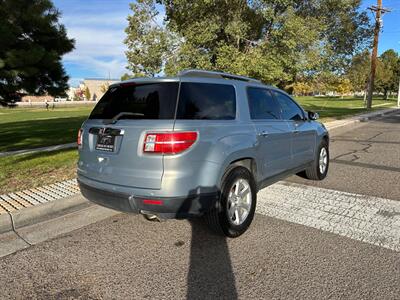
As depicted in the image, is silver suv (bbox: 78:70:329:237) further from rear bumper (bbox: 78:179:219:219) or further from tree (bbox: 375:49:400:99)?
tree (bbox: 375:49:400:99)

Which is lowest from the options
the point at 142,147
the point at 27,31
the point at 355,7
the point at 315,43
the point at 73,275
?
the point at 73,275

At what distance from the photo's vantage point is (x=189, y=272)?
3.21 meters

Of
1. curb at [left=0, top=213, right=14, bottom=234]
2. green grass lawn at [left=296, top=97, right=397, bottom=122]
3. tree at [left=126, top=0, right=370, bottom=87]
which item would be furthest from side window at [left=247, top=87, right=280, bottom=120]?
green grass lawn at [left=296, top=97, right=397, bottom=122]

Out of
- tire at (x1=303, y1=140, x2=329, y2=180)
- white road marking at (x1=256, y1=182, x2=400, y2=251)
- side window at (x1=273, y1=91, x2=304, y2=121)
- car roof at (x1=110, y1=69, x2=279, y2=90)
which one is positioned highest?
car roof at (x1=110, y1=69, x2=279, y2=90)

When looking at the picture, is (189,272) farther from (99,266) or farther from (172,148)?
(172,148)

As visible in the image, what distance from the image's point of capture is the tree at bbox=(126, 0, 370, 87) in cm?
1168

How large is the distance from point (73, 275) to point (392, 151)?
8902 mm

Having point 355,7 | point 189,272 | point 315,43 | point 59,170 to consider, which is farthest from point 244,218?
point 355,7

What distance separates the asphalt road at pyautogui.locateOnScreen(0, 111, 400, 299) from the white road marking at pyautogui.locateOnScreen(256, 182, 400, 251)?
198mm

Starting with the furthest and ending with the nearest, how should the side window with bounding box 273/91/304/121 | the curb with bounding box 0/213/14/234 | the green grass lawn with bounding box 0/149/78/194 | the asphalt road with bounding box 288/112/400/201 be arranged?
the asphalt road with bounding box 288/112/400/201
the green grass lawn with bounding box 0/149/78/194
the side window with bounding box 273/91/304/121
the curb with bounding box 0/213/14/234

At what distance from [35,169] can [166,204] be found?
434cm

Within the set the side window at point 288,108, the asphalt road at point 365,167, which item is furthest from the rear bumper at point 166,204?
the asphalt road at point 365,167

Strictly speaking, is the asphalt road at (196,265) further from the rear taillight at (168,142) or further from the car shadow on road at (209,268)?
the rear taillight at (168,142)

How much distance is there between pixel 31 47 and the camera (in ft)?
22.2
